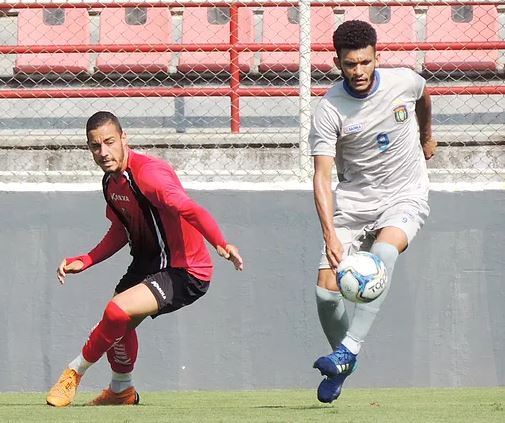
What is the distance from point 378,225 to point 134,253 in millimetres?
1507

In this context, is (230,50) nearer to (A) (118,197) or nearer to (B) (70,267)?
(A) (118,197)

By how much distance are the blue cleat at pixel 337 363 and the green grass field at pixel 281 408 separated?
0.69 feet

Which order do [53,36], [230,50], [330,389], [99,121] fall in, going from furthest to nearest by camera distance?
[53,36] < [230,50] < [99,121] < [330,389]

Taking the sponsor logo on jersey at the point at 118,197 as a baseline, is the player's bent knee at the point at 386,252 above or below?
below

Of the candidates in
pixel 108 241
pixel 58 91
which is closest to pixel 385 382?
pixel 108 241

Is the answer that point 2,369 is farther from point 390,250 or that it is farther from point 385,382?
point 390,250

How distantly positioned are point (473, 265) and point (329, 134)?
3.00 metres

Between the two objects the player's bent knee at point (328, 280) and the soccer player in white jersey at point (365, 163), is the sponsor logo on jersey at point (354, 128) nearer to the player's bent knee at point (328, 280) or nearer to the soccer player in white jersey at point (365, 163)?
the soccer player in white jersey at point (365, 163)

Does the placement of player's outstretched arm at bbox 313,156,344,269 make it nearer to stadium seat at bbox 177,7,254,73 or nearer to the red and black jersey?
the red and black jersey

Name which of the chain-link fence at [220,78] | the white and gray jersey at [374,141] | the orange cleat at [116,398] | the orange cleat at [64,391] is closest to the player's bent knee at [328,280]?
the white and gray jersey at [374,141]

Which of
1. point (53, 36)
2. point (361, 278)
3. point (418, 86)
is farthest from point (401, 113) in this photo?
point (53, 36)

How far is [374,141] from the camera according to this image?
7.29 metres

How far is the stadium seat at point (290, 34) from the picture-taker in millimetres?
10945

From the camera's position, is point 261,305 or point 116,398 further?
point 261,305
